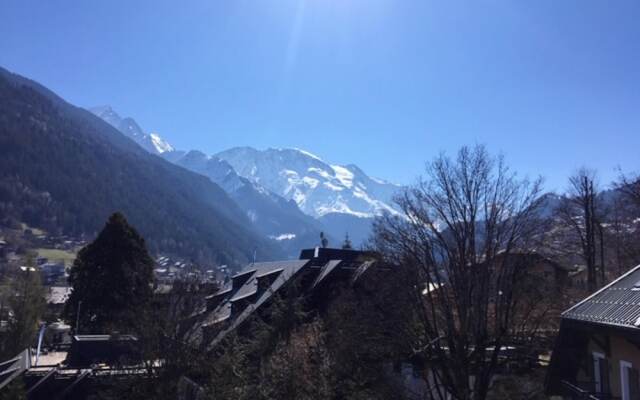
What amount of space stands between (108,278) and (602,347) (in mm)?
44905

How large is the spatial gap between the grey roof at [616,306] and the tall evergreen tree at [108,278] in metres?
40.6

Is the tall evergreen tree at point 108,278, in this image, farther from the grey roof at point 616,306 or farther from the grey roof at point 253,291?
the grey roof at point 616,306

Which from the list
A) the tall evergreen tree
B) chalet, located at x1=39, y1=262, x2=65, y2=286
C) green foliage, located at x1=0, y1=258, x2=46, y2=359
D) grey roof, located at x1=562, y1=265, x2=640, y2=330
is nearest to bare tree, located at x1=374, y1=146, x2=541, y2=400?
grey roof, located at x1=562, y1=265, x2=640, y2=330

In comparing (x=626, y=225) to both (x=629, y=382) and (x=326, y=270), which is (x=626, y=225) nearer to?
(x=326, y=270)

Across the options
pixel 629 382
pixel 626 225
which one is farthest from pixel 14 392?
pixel 626 225

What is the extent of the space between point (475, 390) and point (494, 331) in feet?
8.65

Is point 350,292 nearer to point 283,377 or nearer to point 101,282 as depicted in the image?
point 283,377

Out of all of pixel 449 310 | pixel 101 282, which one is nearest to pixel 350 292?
pixel 449 310

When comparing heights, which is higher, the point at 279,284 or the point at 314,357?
the point at 279,284

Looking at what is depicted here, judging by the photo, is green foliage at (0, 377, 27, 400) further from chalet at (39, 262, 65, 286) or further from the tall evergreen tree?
chalet at (39, 262, 65, 286)

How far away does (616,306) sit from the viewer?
32.2 feet

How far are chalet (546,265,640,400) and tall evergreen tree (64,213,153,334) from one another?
39.0 metres

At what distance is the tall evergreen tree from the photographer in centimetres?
4797

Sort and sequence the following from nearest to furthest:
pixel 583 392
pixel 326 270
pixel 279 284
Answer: pixel 583 392 < pixel 326 270 < pixel 279 284
